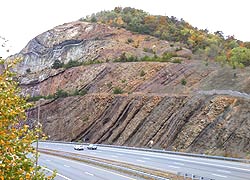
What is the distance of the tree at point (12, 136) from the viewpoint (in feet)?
23.2

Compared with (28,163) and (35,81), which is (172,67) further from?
(28,163)

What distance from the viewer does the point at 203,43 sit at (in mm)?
92375

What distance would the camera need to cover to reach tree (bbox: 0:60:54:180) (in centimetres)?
709

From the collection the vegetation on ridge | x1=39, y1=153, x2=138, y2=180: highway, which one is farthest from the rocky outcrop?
the vegetation on ridge

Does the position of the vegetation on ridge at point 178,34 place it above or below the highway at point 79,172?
above

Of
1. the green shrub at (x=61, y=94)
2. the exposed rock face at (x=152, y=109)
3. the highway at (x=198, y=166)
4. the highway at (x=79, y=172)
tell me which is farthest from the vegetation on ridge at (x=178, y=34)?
the highway at (x=79, y=172)

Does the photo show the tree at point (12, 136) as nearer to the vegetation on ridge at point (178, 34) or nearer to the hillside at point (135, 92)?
the hillside at point (135, 92)

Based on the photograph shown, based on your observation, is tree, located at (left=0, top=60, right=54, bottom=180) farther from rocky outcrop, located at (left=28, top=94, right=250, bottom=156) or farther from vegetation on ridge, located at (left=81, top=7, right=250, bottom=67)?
vegetation on ridge, located at (left=81, top=7, right=250, bottom=67)

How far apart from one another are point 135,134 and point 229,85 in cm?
1234

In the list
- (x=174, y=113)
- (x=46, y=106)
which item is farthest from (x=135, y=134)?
(x=46, y=106)

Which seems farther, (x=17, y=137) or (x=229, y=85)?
→ (x=229, y=85)

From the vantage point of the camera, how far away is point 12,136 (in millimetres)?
7246

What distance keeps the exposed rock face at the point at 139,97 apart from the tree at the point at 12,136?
92.3 ft

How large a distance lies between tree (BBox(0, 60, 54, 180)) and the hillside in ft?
37.9
